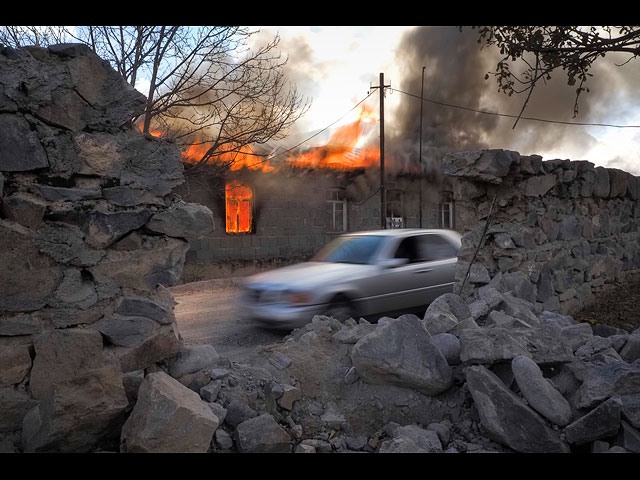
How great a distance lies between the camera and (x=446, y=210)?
21.7 metres

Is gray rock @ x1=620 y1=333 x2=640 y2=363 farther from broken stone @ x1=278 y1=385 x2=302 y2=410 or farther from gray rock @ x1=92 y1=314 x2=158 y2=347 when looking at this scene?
gray rock @ x1=92 y1=314 x2=158 y2=347

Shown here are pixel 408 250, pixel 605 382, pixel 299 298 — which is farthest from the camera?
pixel 408 250

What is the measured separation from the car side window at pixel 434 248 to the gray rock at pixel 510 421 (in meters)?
4.08

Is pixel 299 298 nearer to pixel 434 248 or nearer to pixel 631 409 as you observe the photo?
pixel 434 248

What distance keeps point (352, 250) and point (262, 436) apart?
434 cm

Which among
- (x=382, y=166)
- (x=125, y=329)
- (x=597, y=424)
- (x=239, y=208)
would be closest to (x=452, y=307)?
(x=597, y=424)

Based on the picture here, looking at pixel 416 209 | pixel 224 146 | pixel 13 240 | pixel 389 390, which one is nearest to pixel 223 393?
pixel 389 390

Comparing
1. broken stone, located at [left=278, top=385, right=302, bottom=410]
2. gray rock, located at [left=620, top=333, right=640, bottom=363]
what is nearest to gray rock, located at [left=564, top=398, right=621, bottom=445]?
gray rock, located at [left=620, top=333, right=640, bottom=363]

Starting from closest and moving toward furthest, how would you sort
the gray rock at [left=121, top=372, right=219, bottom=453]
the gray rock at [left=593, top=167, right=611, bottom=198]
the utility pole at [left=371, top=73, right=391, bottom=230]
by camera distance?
1. the gray rock at [left=121, top=372, right=219, bottom=453]
2. the gray rock at [left=593, top=167, right=611, bottom=198]
3. the utility pole at [left=371, top=73, right=391, bottom=230]

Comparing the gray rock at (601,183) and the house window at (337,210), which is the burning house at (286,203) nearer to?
the house window at (337,210)

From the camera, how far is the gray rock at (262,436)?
9.29 ft

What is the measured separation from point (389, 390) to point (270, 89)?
8.89m

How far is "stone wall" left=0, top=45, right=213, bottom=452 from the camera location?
8.88ft

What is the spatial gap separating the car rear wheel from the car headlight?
307mm
